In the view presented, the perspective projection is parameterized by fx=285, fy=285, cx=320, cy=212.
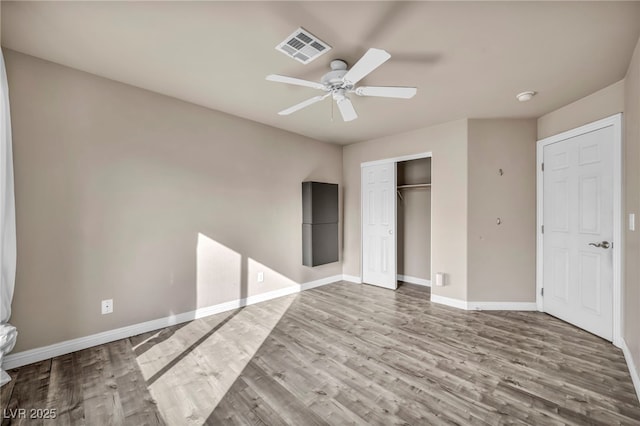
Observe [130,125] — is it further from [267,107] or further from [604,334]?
[604,334]

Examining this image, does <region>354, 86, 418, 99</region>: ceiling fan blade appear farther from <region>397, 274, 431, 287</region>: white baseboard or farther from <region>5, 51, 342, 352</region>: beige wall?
<region>397, 274, 431, 287</region>: white baseboard

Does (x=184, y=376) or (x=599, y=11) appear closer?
(x=599, y=11)

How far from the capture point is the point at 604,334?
9.36 ft

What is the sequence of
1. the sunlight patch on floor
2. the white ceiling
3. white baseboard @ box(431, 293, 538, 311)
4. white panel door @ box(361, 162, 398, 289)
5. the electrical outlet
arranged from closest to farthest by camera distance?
the white ceiling
the sunlight patch on floor
the electrical outlet
white baseboard @ box(431, 293, 538, 311)
white panel door @ box(361, 162, 398, 289)

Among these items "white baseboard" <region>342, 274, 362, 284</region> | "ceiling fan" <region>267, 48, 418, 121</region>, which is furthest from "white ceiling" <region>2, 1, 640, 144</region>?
"white baseboard" <region>342, 274, 362, 284</region>

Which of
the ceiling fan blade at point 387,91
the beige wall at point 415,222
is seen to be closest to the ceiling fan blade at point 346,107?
the ceiling fan blade at point 387,91

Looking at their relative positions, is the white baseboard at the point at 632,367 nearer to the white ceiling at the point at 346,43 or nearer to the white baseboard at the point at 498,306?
the white baseboard at the point at 498,306

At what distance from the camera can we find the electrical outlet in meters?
2.72

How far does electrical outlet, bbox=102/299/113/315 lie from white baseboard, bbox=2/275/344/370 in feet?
0.64

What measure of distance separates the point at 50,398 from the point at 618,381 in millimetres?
4131

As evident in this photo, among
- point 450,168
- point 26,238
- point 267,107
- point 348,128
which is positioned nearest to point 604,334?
point 450,168

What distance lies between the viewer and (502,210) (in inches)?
147

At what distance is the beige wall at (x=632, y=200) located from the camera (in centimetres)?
214

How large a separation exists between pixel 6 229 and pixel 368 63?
2870 millimetres
